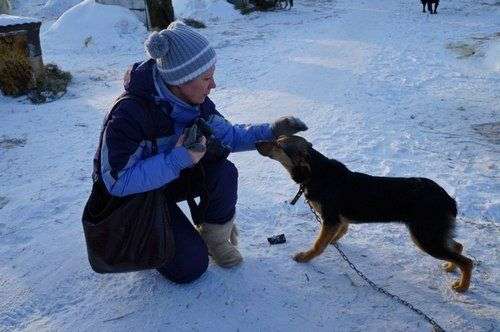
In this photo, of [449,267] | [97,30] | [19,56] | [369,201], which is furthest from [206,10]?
[449,267]

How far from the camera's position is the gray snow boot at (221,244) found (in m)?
2.96

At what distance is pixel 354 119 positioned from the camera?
5715 mm

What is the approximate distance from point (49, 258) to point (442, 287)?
8.85ft

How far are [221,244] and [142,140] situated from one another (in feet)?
2.97

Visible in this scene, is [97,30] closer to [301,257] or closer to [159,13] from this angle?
[159,13]

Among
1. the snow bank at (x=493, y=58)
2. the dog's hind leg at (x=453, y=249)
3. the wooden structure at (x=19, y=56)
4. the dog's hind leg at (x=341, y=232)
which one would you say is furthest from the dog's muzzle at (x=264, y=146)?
the snow bank at (x=493, y=58)

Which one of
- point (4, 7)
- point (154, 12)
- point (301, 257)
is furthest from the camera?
point (4, 7)

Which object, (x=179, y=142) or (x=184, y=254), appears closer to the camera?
(x=179, y=142)

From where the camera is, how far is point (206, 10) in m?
14.4

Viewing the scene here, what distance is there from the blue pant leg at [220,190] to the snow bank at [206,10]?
1174 centimetres

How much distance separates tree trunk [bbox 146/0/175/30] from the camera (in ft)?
39.1

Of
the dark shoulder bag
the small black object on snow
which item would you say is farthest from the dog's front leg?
the dark shoulder bag

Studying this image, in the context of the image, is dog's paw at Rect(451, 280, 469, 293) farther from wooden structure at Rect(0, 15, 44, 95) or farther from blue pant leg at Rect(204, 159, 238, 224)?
wooden structure at Rect(0, 15, 44, 95)

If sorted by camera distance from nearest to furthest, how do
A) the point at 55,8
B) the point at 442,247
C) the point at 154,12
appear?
the point at 442,247, the point at 154,12, the point at 55,8
